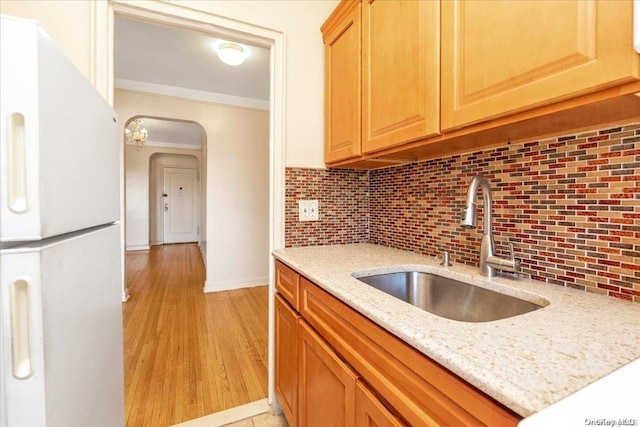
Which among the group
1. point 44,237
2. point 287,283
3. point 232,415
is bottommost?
point 232,415

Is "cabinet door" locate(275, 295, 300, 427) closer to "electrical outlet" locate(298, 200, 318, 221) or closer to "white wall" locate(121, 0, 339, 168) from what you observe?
"electrical outlet" locate(298, 200, 318, 221)

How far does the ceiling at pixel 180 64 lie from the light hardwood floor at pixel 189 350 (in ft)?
7.34

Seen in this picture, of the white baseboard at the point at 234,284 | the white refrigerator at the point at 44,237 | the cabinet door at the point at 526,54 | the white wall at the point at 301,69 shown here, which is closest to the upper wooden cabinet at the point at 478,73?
the cabinet door at the point at 526,54

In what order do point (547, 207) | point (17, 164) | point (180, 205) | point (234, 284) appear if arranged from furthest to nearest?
point (180, 205), point (234, 284), point (547, 207), point (17, 164)

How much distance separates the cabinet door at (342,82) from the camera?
140 centimetres

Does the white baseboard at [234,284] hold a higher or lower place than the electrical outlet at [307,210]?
Answer: lower

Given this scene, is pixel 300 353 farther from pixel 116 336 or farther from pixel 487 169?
pixel 487 169

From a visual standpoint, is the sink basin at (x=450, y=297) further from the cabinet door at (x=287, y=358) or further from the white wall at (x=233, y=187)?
the white wall at (x=233, y=187)

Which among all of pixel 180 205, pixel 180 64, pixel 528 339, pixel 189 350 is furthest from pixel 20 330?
pixel 180 205

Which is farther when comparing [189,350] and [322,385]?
[189,350]

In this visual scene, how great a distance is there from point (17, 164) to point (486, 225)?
125 cm

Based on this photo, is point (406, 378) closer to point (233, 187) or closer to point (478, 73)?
point (478, 73)

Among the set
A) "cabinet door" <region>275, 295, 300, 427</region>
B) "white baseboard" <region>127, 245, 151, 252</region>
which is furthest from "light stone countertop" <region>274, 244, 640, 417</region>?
"white baseboard" <region>127, 245, 151, 252</region>

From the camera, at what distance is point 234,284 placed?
379cm
